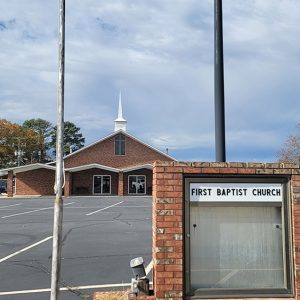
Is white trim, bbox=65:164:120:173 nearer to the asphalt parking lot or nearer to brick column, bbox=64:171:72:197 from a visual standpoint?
brick column, bbox=64:171:72:197

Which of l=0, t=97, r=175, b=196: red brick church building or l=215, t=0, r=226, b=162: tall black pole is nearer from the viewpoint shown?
l=215, t=0, r=226, b=162: tall black pole

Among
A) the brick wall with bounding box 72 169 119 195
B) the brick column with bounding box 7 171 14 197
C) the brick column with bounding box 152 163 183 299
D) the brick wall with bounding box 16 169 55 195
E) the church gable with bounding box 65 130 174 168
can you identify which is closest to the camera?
the brick column with bounding box 152 163 183 299

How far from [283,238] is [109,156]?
45.5m

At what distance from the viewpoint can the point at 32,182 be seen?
49.2 meters

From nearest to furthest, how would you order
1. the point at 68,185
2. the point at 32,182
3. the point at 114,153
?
1. the point at 68,185
2. the point at 32,182
3. the point at 114,153

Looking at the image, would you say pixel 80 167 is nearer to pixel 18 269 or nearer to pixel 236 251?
pixel 18 269

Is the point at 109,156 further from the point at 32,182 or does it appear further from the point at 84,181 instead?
the point at 32,182

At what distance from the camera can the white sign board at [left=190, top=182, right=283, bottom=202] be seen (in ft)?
17.5

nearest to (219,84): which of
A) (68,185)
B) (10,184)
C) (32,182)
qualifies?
(68,185)

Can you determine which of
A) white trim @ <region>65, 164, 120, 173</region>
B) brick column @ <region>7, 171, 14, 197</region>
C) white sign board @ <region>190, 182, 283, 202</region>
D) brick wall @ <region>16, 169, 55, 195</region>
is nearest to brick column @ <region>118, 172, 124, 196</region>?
white trim @ <region>65, 164, 120, 173</region>

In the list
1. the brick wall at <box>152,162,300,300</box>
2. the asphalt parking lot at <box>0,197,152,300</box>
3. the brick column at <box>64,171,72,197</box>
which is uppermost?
the brick column at <box>64,171,72,197</box>

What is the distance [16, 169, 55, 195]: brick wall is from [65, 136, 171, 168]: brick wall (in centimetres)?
273

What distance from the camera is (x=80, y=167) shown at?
1848 inches

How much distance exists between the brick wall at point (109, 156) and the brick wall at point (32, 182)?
108 inches
